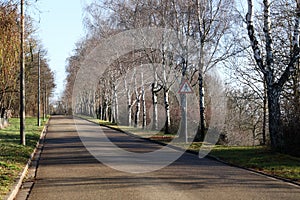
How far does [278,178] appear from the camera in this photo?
39.6 feet

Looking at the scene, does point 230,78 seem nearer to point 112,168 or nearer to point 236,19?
point 236,19

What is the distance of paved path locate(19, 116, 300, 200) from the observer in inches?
373

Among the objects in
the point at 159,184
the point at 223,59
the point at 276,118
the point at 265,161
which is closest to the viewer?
the point at 159,184

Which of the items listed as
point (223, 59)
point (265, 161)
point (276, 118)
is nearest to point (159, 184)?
point (265, 161)

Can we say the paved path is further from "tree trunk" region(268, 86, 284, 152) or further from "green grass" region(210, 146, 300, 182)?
"tree trunk" region(268, 86, 284, 152)

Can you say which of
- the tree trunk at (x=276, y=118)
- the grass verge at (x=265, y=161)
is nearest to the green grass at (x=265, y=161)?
the grass verge at (x=265, y=161)

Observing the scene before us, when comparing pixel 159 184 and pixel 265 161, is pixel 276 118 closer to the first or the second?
pixel 265 161

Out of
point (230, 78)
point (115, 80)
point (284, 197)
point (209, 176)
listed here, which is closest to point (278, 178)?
point (209, 176)

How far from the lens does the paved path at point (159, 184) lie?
9484mm

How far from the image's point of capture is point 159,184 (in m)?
11.0

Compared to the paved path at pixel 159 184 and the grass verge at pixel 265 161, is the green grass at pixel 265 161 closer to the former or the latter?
the grass verge at pixel 265 161

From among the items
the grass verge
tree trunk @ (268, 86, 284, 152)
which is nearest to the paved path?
the grass verge

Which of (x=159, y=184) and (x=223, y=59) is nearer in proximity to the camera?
(x=159, y=184)

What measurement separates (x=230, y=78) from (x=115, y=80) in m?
20.3
